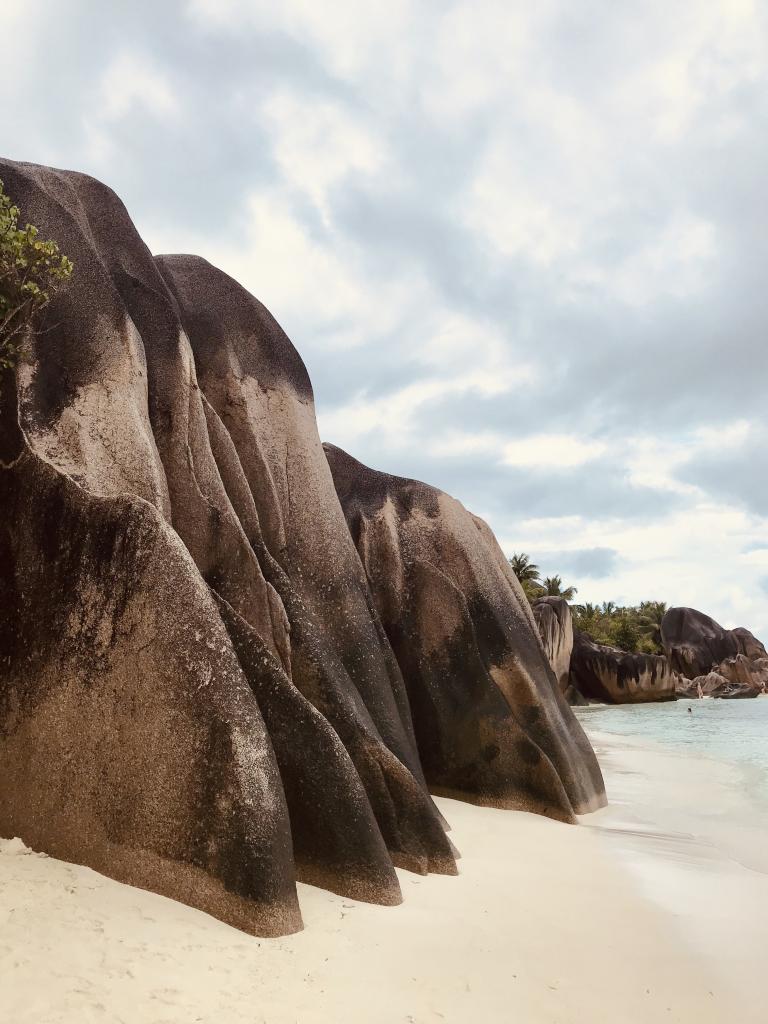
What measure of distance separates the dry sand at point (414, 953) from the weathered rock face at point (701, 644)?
53.1 m

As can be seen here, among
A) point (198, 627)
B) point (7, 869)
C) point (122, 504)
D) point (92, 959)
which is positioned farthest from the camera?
point (122, 504)

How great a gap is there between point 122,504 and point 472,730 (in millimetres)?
5697

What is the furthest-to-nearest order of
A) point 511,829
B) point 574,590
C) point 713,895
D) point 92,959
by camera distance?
1. point 574,590
2. point 511,829
3. point 713,895
4. point 92,959

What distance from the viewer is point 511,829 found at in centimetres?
778

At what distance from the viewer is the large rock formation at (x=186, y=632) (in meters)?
4.52

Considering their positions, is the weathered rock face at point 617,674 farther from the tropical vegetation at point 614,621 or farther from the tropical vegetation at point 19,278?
the tropical vegetation at point 19,278

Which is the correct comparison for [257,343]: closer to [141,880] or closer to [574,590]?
[141,880]

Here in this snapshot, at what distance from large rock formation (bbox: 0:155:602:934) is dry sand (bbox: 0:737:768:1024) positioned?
1.03 feet

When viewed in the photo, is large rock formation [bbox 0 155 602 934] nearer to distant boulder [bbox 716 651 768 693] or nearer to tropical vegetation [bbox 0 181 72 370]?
tropical vegetation [bbox 0 181 72 370]

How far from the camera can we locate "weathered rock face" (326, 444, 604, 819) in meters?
9.03

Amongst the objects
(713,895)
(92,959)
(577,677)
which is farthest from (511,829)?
(577,677)

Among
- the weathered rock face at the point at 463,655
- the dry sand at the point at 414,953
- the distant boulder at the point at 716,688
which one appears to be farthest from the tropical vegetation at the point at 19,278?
the distant boulder at the point at 716,688

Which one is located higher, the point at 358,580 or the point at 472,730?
the point at 358,580

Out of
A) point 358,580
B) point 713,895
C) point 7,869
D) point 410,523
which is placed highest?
point 410,523
